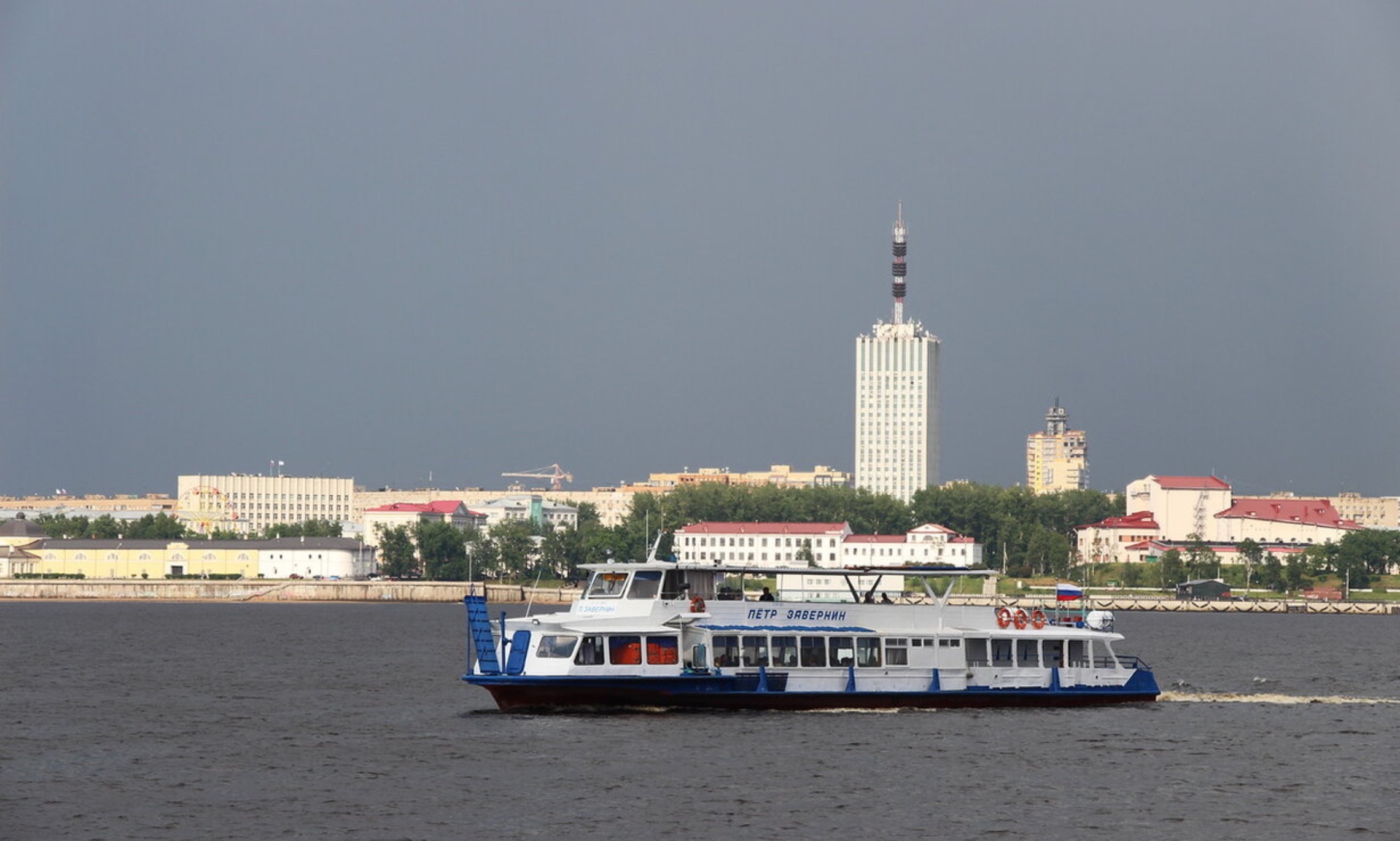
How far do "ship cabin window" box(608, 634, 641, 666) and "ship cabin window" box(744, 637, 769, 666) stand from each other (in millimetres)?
3247

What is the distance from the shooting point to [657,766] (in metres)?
47.5

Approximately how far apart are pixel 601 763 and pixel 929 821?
930 cm

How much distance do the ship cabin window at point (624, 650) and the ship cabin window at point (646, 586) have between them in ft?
5.00

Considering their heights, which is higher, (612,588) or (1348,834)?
(612,588)

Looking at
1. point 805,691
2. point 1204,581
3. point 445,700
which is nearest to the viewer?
point 805,691

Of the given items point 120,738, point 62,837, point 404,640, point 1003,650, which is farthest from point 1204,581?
point 62,837

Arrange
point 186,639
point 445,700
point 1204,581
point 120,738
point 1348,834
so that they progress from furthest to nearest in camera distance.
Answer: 1. point 1204,581
2. point 186,639
3. point 445,700
4. point 120,738
5. point 1348,834

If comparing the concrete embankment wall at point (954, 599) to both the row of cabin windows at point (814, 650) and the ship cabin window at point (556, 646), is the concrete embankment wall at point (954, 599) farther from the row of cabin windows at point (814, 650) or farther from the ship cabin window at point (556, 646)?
the ship cabin window at point (556, 646)

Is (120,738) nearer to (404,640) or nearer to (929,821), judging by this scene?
(929,821)

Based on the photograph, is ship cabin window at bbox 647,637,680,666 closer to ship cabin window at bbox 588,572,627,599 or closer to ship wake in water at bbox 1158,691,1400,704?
ship cabin window at bbox 588,572,627,599

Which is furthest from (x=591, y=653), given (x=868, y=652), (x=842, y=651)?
(x=868, y=652)

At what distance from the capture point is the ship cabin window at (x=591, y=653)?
55031mm

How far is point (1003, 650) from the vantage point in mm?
60000

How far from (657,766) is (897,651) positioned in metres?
12.9
